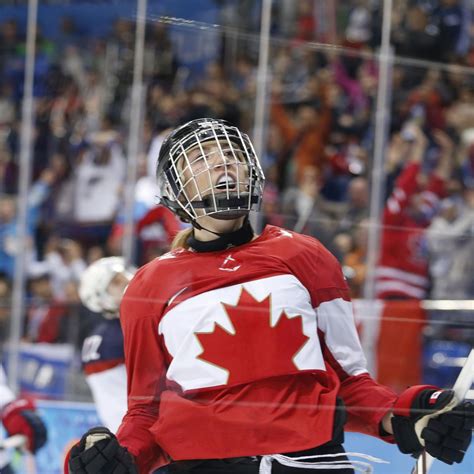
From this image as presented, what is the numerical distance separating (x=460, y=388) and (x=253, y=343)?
346mm

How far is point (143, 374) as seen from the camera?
2061mm

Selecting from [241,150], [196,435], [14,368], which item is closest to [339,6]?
[14,368]

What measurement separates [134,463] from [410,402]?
1.55 feet

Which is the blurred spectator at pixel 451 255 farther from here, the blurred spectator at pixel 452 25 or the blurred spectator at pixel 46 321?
the blurred spectator at pixel 46 321

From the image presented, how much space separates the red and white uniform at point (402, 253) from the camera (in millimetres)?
2557

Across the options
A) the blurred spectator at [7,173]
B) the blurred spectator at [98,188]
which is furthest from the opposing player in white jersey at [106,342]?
the blurred spectator at [7,173]

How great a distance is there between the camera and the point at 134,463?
1968 millimetres

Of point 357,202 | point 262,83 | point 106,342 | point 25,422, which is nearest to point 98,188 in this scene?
point 262,83

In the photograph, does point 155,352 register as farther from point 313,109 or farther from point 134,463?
point 313,109

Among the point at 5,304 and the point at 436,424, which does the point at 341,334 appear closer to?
the point at 436,424

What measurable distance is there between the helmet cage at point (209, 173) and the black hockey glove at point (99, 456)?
1.35 feet

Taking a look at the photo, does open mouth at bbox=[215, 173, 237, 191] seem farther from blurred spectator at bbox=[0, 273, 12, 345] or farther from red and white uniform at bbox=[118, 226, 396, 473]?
blurred spectator at bbox=[0, 273, 12, 345]

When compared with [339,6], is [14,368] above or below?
below

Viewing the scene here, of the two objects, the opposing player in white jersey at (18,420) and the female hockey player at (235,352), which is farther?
the opposing player in white jersey at (18,420)
